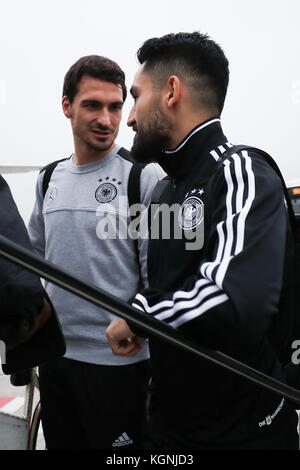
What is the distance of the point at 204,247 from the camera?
32.9 inches

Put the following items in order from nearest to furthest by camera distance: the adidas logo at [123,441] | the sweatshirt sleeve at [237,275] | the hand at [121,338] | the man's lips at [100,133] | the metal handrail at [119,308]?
1. the metal handrail at [119,308]
2. the sweatshirt sleeve at [237,275]
3. the hand at [121,338]
4. the adidas logo at [123,441]
5. the man's lips at [100,133]

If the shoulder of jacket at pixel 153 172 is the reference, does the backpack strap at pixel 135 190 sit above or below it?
below

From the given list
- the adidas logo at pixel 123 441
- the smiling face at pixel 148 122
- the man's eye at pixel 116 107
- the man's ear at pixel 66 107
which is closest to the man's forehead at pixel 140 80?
the smiling face at pixel 148 122

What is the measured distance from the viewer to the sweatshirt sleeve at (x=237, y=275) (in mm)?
663

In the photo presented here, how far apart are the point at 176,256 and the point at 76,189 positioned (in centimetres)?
64

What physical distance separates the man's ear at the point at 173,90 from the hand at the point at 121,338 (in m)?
0.51

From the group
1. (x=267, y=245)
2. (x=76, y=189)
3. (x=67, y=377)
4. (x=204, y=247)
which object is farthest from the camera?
(x=76, y=189)

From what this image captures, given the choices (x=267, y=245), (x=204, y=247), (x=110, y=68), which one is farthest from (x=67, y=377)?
(x=110, y=68)

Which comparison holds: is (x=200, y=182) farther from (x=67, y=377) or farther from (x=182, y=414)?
(x=67, y=377)

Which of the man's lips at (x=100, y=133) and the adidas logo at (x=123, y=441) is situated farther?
the man's lips at (x=100, y=133)

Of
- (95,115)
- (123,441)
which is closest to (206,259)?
(123,441)

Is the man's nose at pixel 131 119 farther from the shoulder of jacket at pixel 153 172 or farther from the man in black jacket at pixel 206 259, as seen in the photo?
the shoulder of jacket at pixel 153 172

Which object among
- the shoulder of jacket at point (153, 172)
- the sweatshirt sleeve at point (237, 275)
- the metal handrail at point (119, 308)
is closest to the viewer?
the metal handrail at point (119, 308)

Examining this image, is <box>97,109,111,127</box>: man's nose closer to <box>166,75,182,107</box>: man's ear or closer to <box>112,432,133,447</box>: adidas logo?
<box>166,75,182,107</box>: man's ear
